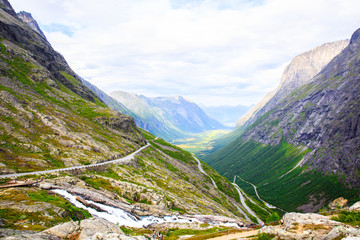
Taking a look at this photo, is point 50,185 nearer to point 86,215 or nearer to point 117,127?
point 86,215

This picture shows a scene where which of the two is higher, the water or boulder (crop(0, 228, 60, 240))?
boulder (crop(0, 228, 60, 240))

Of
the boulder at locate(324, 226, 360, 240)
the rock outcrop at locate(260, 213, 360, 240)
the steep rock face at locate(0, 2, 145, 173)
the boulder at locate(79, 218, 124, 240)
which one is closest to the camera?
the boulder at locate(324, 226, 360, 240)

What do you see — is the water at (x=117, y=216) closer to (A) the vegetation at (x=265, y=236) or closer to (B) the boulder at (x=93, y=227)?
(B) the boulder at (x=93, y=227)

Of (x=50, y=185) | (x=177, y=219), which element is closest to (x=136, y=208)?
(x=177, y=219)

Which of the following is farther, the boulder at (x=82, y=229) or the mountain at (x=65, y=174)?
the mountain at (x=65, y=174)

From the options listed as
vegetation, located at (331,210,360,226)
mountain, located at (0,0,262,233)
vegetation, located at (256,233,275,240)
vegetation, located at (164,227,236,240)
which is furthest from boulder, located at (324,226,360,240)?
mountain, located at (0,0,262,233)

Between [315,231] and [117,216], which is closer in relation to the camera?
[315,231]

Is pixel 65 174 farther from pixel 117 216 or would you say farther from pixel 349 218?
pixel 349 218

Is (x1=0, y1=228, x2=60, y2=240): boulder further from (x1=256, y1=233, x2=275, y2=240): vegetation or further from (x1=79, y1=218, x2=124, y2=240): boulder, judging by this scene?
(x1=256, y1=233, x2=275, y2=240): vegetation

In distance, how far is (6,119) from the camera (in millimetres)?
93750

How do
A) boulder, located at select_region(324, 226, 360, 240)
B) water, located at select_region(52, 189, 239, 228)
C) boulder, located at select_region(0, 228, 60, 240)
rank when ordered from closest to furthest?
boulder, located at select_region(0, 228, 60, 240)
boulder, located at select_region(324, 226, 360, 240)
water, located at select_region(52, 189, 239, 228)

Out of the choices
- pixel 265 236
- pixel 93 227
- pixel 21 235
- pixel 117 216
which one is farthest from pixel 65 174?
pixel 265 236

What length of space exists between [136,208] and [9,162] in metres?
43.7

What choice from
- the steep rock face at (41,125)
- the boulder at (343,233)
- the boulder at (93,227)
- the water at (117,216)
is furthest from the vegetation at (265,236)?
the steep rock face at (41,125)
